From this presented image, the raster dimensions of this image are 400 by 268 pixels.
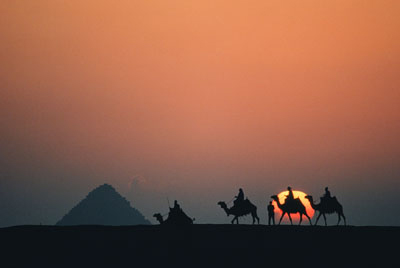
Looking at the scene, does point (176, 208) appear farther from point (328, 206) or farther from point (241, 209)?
point (328, 206)

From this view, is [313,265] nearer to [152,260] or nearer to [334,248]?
[334,248]

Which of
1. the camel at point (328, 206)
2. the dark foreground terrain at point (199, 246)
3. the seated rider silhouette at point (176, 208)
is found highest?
the camel at point (328, 206)

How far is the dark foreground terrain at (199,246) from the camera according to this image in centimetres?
3111

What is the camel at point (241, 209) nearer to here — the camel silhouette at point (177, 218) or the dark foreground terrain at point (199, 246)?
the dark foreground terrain at point (199, 246)

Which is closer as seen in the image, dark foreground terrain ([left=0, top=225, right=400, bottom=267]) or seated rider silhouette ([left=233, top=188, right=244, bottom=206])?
dark foreground terrain ([left=0, top=225, right=400, bottom=267])

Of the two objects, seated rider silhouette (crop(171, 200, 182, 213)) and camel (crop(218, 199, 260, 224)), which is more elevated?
camel (crop(218, 199, 260, 224))

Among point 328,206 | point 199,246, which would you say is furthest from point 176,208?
point 328,206

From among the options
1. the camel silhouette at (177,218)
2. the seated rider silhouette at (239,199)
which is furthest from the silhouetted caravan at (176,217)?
the seated rider silhouette at (239,199)

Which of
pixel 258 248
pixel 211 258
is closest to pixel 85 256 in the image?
pixel 211 258

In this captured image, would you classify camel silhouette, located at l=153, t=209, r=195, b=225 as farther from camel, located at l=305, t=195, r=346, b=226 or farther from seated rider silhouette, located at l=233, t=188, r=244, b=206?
camel, located at l=305, t=195, r=346, b=226

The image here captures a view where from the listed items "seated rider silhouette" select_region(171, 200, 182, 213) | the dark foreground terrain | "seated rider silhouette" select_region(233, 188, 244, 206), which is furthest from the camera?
"seated rider silhouette" select_region(233, 188, 244, 206)

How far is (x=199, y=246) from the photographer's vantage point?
3434 cm

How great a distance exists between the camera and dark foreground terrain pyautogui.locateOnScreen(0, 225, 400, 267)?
102ft

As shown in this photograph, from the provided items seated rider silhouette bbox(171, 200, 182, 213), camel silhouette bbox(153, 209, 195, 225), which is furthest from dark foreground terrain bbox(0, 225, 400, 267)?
seated rider silhouette bbox(171, 200, 182, 213)
